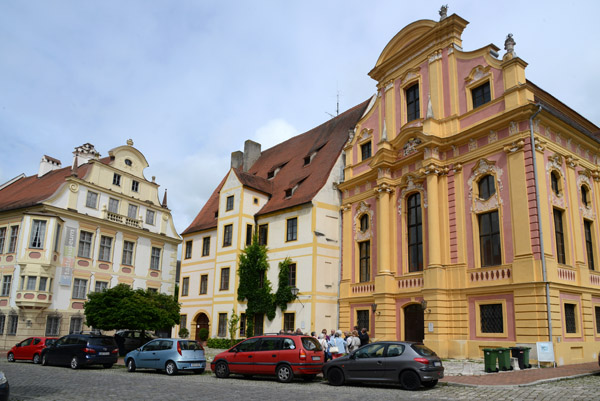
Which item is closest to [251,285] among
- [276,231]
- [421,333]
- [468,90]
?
[276,231]

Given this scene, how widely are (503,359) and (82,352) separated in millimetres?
17198

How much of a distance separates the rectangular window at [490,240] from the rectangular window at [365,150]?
9790 millimetres

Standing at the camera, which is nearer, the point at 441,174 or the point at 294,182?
the point at 441,174

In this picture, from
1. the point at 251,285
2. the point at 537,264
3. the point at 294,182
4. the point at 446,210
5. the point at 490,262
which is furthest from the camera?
the point at 294,182

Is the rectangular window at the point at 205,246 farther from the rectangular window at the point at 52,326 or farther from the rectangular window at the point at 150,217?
the rectangular window at the point at 52,326

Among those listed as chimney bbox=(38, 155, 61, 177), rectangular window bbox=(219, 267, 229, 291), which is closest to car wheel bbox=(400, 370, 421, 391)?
rectangular window bbox=(219, 267, 229, 291)

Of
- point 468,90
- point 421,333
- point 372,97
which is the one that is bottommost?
point 421,333

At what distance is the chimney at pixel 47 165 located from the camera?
45.2 meters

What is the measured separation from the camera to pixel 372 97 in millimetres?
35594

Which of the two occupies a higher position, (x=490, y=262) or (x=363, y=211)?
(x=363, y=211)

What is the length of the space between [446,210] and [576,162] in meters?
6.76

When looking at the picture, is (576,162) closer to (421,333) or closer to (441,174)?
(441,174)

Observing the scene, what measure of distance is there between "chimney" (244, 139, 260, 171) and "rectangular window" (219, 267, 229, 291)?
1160 centimetres

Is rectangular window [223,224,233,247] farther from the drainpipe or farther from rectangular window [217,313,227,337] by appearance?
the drainpipe
